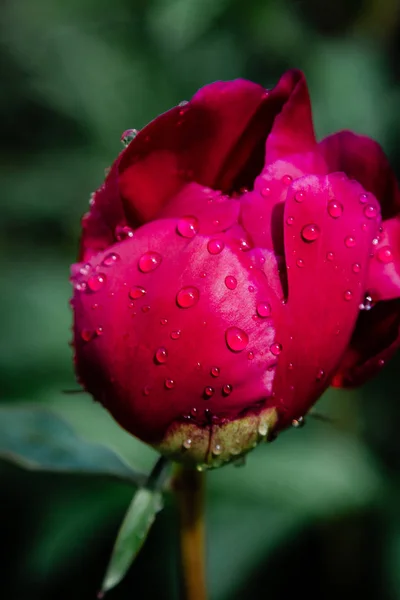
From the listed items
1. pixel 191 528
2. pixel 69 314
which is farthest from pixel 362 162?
pixel 69 314

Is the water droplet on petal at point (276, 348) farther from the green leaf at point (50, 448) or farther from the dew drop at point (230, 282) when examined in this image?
the green leaf at point (50, 448)

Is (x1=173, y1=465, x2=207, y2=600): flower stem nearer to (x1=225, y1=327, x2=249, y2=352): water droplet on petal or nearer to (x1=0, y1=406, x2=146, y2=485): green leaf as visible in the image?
(x1=0, y1=406, x2=146, y2=485): green leaf

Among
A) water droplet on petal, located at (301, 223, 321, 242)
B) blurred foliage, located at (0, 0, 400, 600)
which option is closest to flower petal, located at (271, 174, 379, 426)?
water droplet on petal, located at (301, 223, 321, 242)

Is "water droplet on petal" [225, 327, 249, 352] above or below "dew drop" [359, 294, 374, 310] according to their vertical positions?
below

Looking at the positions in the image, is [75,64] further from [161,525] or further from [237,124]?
[237,124]

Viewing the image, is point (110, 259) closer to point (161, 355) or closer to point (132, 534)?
point (161, 355)
